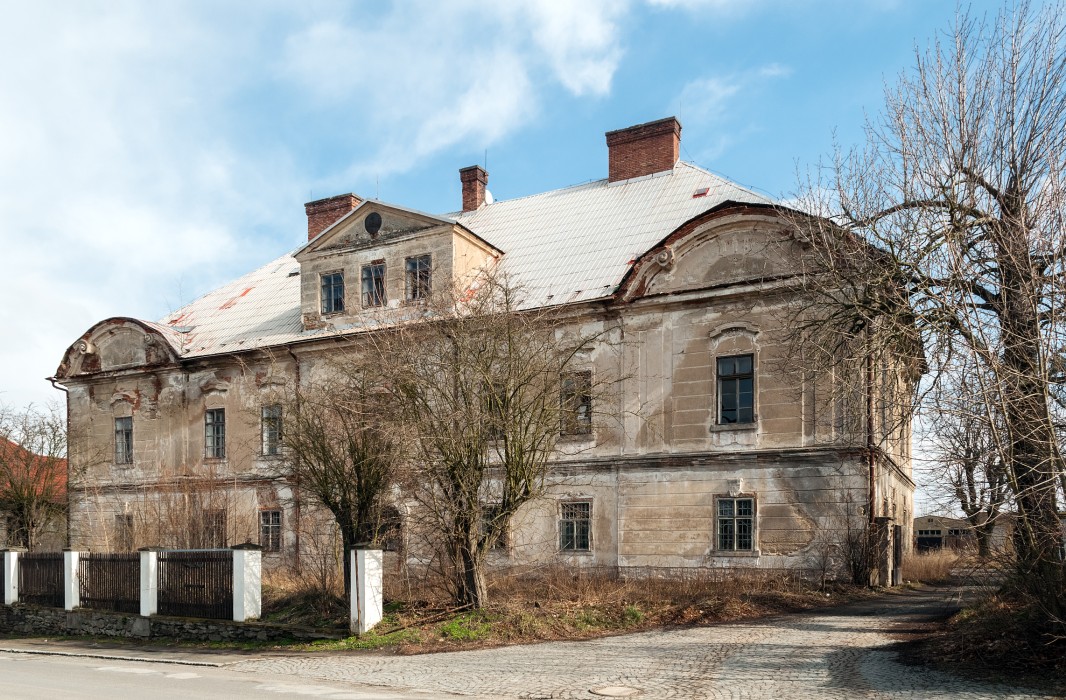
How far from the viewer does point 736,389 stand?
19.2 m

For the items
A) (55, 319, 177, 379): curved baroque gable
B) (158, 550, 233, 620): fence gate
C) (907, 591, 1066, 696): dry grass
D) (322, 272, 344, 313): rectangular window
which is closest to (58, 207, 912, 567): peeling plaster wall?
(322, 272, 344, 313): rectangular window

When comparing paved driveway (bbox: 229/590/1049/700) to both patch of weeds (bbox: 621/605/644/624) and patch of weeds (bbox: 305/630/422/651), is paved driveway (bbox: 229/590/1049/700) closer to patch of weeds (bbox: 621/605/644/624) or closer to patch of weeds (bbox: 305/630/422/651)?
patch of weeds (bbox: 305/630/422/651)

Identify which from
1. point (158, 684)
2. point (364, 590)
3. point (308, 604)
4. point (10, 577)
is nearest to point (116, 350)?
point (10, 577)

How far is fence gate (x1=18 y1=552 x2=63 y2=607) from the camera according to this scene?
64.5 ft

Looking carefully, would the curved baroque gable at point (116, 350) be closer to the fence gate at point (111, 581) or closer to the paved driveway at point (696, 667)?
the fence gate at point (111, 581)

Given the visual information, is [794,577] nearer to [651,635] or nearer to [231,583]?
[651,635]

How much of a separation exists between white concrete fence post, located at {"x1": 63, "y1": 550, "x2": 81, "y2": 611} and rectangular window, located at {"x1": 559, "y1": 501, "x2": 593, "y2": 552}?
9958 millimetres

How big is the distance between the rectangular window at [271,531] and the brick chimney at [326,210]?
10088 millimetres

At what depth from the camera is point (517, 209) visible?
2667cm

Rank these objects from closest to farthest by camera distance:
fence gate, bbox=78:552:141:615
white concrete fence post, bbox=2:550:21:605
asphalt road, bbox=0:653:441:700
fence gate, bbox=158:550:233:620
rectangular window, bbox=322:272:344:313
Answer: asphalt road, bbox=0:653:441:700, fence gate, bbox=158:550:233:620, fence gate, bbox=78:552:141:615, white concrete fence post, bbox=2:550:21:605, rectangular window, bbox=322:272:344:313

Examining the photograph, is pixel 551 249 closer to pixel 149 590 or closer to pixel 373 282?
pixel 373 282

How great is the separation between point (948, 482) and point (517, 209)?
18034 mm

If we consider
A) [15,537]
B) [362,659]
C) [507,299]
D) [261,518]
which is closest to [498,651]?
[362,659]

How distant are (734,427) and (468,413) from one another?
6641 mm
